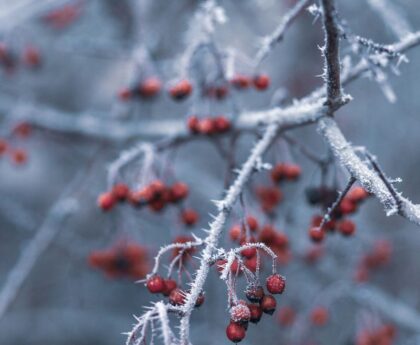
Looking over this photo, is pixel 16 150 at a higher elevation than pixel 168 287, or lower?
higher

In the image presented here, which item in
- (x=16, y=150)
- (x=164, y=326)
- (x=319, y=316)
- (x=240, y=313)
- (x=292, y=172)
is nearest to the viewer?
(x=164, y=326)

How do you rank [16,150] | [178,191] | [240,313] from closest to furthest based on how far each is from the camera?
[240,313], [178,191], [16,150]

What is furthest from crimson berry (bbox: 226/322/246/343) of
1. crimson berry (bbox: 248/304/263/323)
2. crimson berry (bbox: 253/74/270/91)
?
crimson berry (bbox: 253/74/270/91)

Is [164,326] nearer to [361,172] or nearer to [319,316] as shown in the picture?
[361,172]

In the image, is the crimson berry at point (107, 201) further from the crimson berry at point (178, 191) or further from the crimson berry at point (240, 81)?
the crimson berry at point (240, 81)

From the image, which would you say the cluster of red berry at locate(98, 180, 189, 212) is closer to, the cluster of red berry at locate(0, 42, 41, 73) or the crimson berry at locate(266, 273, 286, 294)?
the crimson berry at locate(266, 273, 286, 294)

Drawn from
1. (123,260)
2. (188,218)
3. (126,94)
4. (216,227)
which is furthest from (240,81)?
(123,260)

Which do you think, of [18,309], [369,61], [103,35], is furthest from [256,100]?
[369,61]
